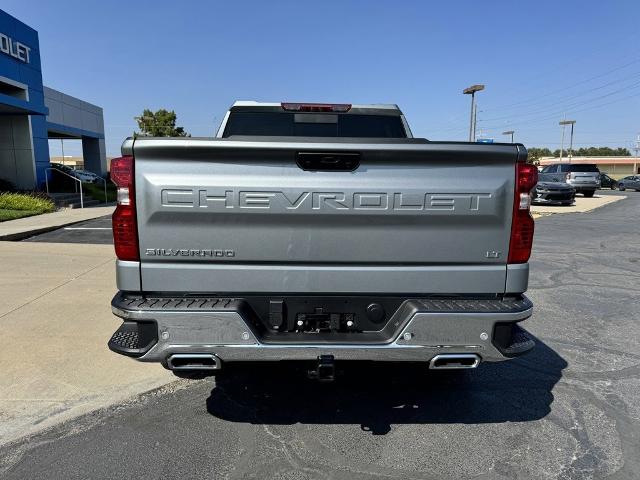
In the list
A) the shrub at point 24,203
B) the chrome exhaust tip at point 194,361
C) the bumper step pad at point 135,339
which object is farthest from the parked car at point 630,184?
the bumper step pad at point 135,339

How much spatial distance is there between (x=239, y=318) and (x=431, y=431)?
1.57 meters

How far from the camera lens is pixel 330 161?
2.65m

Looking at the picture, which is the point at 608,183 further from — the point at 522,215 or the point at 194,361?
the point at 194,361

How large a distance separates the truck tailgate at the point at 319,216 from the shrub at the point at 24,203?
15741mm

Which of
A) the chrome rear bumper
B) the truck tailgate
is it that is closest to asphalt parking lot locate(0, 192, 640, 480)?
the chrome rear bumper

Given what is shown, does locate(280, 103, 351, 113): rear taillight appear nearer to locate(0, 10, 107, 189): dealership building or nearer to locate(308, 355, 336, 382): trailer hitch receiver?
locate(308, 355, 336, 382): trailer hitch receiver

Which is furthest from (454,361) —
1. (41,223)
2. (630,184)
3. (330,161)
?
(630,184)

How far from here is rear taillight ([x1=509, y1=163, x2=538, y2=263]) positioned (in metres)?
2.68

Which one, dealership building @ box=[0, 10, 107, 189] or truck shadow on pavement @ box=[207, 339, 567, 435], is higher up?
dealership building @ box=[0, 10, 107, 189]

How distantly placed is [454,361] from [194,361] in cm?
150

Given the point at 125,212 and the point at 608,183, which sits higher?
the point at 125,212

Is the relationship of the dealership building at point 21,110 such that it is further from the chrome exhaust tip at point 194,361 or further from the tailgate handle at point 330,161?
the tailgate handle at point 330,161

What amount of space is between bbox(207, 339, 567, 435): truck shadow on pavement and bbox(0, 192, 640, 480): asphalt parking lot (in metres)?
0.01

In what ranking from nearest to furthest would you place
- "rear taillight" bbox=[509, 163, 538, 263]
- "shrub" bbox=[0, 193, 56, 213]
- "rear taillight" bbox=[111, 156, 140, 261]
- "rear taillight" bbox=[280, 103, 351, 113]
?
"rear taillight" bbox=[111, 156, 140, 261]
"rear taillight" bbox=[509, 163, 538, 263]
"rear taillight" bbox=[280, 103, 351, 113]
"shrub" bbox=[0, 193, 56, 213]
